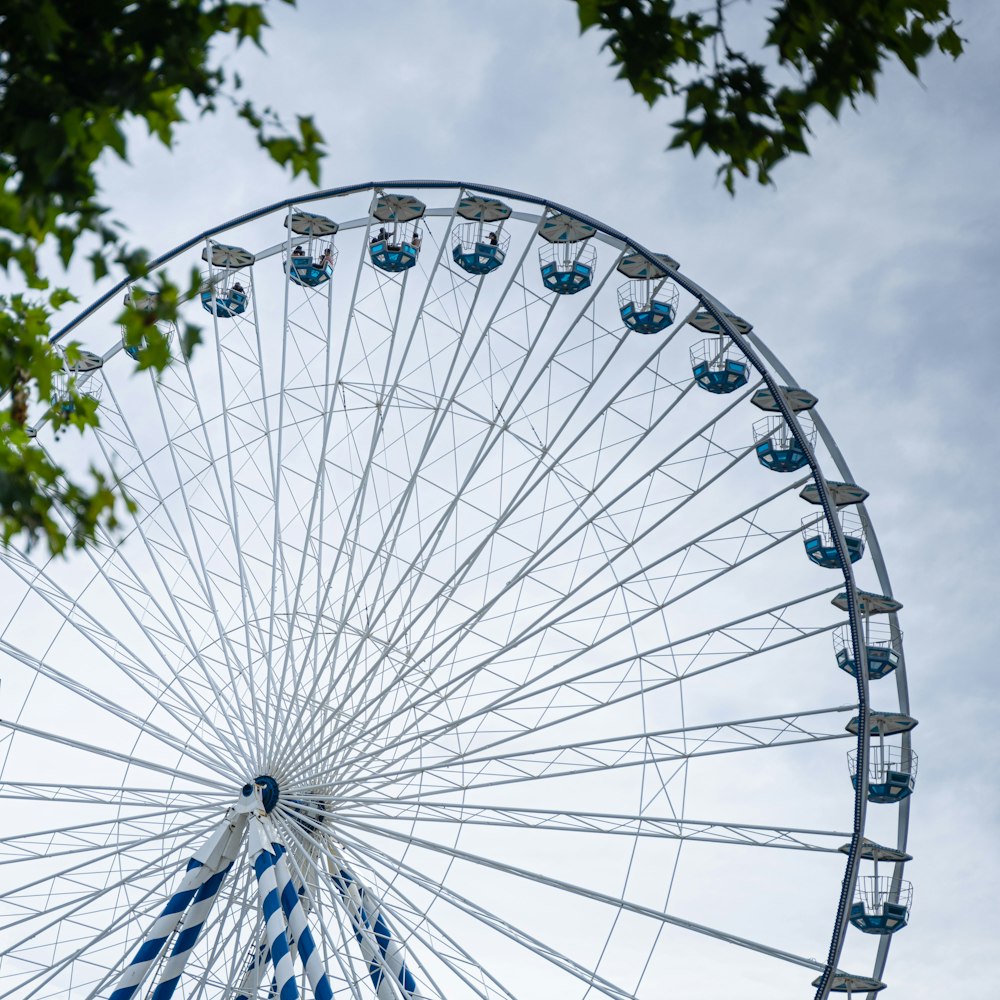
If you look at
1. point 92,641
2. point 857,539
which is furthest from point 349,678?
point 857,539

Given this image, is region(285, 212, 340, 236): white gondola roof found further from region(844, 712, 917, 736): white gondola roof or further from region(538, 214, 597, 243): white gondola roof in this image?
region(844, 712, 917, 736): white gondola roof

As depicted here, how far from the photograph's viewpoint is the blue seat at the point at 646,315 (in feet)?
73.7

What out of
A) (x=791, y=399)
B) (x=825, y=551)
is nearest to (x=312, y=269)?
(x=791, y=399)

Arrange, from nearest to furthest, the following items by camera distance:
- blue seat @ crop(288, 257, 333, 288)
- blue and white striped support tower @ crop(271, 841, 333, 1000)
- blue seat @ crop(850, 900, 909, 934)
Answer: blue and white striped support tower @ crop(271, 841, 333, 1000) → blue seat @ crop(850, 900, 909, 934) → blue seat @ crop(288, 257, 333, 288)

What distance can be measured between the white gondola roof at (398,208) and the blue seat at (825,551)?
866cm

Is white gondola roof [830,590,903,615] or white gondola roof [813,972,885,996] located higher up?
white gondola roof [830,590,903,615]

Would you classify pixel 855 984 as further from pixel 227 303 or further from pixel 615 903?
pixel 227 303

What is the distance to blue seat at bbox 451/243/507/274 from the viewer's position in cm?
2261

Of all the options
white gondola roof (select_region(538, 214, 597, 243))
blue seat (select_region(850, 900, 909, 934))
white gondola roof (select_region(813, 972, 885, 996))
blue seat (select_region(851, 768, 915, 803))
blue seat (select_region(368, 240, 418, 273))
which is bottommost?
white gondola roof (select_region(813, 972, 885, 996))

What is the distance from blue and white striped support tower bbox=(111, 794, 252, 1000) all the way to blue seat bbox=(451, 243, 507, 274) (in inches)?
341

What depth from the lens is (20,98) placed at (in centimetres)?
614

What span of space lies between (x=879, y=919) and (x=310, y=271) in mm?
13519

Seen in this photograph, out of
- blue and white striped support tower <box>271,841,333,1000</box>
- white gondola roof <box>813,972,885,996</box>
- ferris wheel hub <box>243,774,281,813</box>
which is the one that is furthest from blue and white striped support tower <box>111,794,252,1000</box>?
white gondola roof <box>813,972,885,996</box>

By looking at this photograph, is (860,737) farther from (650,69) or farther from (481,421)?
(650,69)
